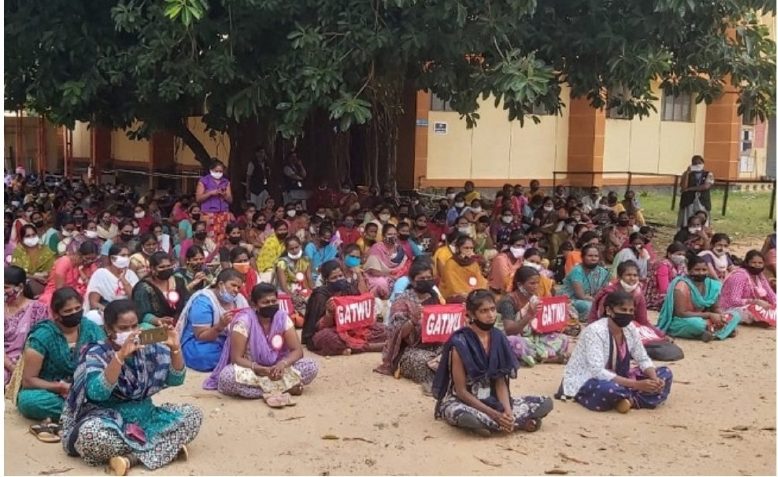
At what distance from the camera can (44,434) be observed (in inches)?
198

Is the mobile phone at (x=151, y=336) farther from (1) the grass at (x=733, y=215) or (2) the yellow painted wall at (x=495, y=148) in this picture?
(2) the yellow painted wall at (x=495, y=148)

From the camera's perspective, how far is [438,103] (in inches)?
731

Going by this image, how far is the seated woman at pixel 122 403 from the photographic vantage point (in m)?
4.48

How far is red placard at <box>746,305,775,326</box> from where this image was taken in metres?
8.52

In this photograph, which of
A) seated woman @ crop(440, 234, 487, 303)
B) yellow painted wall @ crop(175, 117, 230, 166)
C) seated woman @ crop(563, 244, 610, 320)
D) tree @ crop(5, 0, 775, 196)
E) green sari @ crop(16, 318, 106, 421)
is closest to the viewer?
green sari @ crop(16, 318, 106, 421)

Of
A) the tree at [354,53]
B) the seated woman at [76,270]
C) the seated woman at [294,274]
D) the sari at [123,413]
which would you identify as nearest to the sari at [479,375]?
the sari at [123,413]

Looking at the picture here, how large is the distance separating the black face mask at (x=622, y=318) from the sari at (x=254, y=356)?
83.2 inches

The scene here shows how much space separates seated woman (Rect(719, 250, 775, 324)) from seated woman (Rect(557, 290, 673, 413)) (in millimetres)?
3007

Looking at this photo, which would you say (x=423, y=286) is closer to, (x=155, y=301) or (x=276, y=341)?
(x=276, y=341)

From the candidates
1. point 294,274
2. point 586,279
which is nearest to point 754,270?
point 586,279

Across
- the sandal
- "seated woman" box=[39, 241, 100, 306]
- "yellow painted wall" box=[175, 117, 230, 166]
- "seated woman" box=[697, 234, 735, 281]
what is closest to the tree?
"seated woman" box=[697, 234, 735, 281]

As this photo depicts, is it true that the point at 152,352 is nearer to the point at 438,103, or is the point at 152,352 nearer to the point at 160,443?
the point at 160,443

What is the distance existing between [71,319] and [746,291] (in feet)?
20.7

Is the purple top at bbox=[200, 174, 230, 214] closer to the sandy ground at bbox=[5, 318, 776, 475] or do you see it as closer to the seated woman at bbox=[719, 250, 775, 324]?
the sandy ground at bbox=[5, 318, 776, 475]
